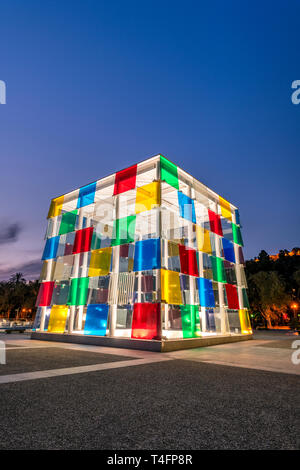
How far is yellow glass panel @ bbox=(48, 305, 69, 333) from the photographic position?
1677 centimetres

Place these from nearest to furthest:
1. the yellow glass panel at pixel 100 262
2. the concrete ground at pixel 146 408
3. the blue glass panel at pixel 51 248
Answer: the concrete ground at pixel 146 408 → the yellow glass panel at pixel 100 262 → the blue glass panel at pixel 51 248

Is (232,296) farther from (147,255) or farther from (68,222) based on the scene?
(68,222)

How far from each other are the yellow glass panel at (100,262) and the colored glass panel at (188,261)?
419 cm

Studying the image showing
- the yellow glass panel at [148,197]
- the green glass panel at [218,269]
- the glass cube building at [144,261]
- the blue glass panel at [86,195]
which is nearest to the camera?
the glass cube building at [144,261]

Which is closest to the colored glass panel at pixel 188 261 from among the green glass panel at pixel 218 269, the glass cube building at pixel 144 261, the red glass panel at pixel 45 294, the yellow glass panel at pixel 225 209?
the glass cube building at pixel 144 261

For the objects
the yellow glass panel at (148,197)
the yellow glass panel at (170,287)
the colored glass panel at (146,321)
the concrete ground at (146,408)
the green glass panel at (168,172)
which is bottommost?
the concrete ground at (146,408)

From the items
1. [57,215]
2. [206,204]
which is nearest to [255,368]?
[206,204]

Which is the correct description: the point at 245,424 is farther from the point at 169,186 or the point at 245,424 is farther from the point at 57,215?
the point at 57,215

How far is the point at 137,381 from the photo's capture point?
5930mm

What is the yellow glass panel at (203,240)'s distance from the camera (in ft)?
54.7

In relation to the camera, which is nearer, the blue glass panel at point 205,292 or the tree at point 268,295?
the blue glass panel at point 205,292

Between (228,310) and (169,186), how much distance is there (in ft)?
32.8

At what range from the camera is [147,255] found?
43.6ft

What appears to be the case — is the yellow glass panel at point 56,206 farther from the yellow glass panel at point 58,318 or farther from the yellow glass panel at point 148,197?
the yellow glass panel at point 148,197
